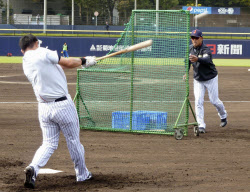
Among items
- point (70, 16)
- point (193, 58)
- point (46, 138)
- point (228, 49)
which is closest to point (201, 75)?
point (193, 58)

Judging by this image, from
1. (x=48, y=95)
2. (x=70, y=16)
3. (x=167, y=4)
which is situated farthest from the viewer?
(x=167, y=4)

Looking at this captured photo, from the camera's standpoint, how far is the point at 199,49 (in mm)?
11641

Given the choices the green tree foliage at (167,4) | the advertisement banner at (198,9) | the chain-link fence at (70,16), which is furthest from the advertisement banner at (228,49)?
the green tree foliage at (167,4)

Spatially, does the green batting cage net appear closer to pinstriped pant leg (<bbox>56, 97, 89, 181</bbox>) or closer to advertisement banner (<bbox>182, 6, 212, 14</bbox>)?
pinstriped pant leg (<bbox>56, 97, 89, 181</bbox>)

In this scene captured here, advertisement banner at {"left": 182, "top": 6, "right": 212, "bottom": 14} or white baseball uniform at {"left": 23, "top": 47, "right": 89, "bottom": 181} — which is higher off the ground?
advertisement banner at {"left": 182, "top": 6, "right": 212, "bottom": 14}

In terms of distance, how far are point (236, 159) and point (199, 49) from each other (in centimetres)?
321

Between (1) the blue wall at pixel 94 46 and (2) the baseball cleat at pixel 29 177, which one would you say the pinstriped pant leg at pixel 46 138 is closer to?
(2) the baseball cleat at pixel 29 177

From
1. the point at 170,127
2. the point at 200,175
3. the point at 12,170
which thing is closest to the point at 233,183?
the point at 200,175

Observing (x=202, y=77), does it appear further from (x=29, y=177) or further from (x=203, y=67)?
(x=29, y=177)

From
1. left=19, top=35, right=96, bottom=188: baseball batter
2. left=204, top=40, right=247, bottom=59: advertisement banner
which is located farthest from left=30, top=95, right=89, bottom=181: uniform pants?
left=204, top=40, right=247, bottom=59: advertisement banner

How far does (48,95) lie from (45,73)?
0.29 metres

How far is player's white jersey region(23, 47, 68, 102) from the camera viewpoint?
6941 millimetres

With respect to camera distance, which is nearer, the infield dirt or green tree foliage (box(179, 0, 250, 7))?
the infield dirt

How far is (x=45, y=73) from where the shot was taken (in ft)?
22.9
